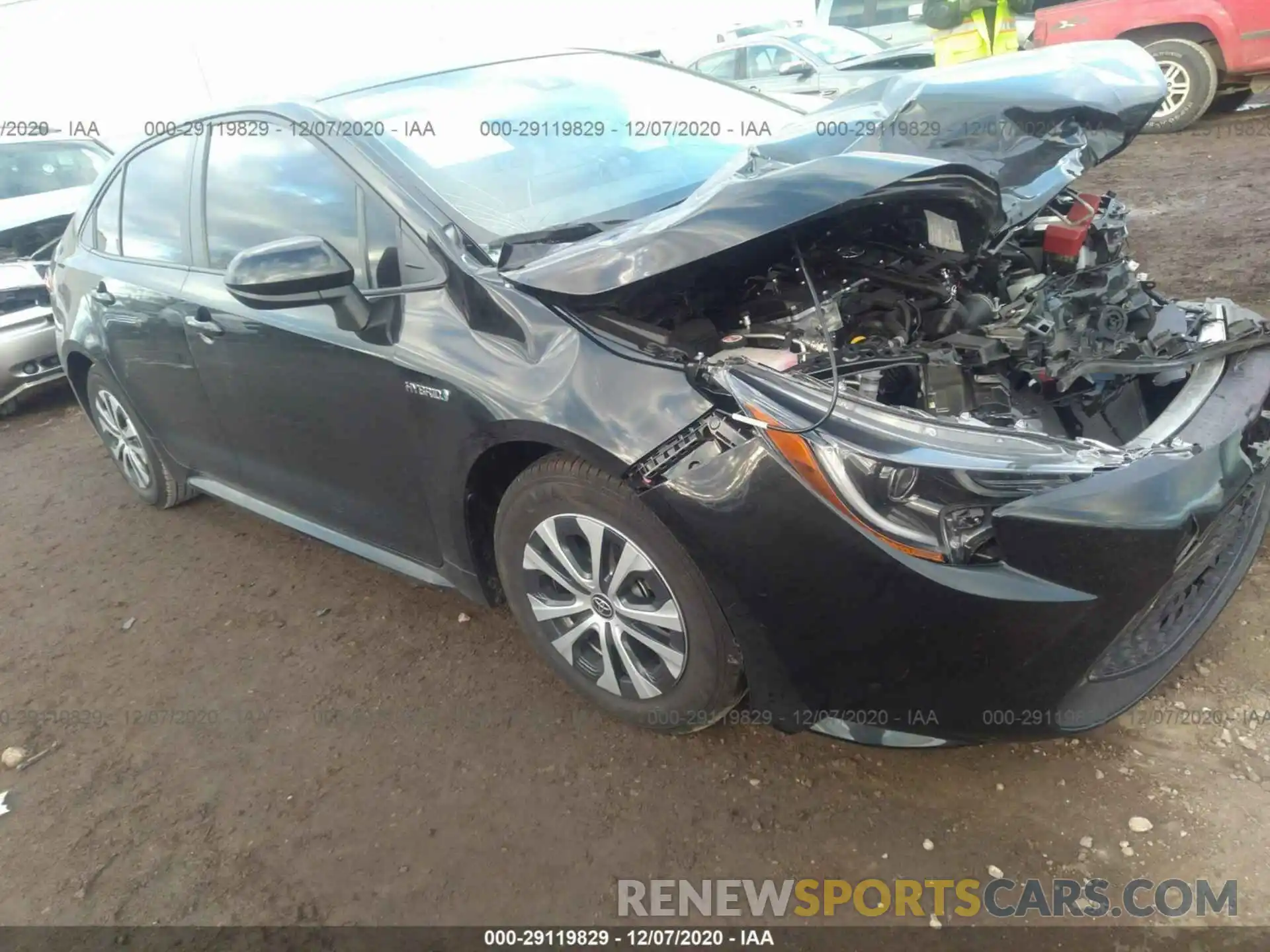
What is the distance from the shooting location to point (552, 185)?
2715 mm

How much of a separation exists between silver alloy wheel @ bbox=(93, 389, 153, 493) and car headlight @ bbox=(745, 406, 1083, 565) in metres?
3.39

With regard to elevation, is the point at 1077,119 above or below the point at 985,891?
above

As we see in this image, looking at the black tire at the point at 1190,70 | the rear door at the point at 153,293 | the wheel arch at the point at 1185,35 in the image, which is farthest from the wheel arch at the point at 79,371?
the wheel arch at the point at 1185,35

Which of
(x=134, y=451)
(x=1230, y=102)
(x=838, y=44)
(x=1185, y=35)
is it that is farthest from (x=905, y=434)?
(x=1230, y=102)

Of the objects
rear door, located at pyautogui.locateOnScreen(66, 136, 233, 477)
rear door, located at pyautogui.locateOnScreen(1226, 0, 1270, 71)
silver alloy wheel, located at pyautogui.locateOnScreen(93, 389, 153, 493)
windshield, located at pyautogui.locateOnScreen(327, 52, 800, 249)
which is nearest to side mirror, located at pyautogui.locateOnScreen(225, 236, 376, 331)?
windshield, located at pyautogui.locateOnScreen(327, 52, 800, 249)

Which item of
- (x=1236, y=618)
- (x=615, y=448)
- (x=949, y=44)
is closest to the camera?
(x=615, y=448)

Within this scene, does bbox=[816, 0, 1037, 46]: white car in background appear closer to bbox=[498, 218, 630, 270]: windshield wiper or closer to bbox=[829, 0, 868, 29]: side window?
bbox=[829, 0, 868, 29]: side window

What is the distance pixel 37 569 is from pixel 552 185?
10.2 ft

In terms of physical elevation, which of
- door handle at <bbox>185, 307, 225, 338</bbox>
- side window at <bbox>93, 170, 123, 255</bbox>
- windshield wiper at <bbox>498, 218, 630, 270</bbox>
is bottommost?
door handle at <bbox>185, 307, 225, 338</bbox>

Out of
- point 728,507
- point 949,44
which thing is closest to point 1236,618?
point 728,507

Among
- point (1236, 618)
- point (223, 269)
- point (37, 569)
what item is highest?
point (223, 269)

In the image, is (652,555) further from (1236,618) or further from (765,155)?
(1236,618)

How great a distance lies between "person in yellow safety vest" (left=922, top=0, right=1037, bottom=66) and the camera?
634 cm

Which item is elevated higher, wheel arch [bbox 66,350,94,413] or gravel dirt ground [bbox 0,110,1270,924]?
wheel arch [bbox 66,350,94,413]
